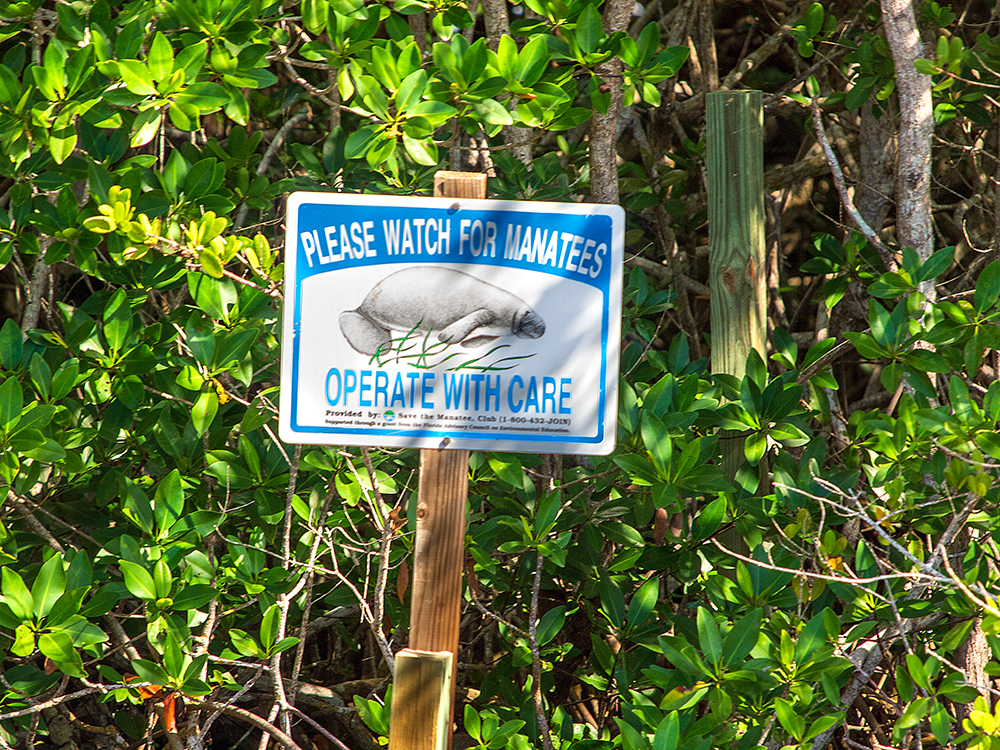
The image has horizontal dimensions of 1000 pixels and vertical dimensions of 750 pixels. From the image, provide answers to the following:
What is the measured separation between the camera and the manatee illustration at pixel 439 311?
1.55 meters

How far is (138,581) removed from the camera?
67.7 inches

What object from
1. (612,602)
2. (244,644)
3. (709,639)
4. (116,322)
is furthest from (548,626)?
(116,322)

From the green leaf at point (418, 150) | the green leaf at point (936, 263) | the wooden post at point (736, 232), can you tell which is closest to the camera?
the green leaf at point (418, 150)

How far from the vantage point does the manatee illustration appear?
1.55m

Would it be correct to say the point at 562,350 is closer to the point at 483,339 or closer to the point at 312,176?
the point at 483,339

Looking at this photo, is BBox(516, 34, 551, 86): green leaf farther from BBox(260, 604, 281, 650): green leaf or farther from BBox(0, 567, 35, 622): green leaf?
BBox(0, 567, 35, 622): green leaf

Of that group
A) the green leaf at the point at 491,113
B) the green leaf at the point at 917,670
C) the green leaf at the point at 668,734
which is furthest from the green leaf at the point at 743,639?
the green leaf at the point at 491,113

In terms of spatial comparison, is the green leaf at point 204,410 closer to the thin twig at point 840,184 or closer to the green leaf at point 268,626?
the green leaf at point 268,626

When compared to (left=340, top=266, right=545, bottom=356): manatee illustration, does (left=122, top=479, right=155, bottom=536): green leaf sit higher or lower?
lower

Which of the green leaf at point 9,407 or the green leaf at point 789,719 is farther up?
the green leaf at point 9,407

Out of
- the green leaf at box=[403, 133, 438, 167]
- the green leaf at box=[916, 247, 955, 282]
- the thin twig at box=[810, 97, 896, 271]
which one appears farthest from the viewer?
the thin twig at box=[810, 97, 896, 271]

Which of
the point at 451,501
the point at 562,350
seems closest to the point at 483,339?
the point at 562,350

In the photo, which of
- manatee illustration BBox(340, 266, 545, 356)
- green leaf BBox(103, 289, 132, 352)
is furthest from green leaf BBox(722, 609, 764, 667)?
green leaf BBox(103, 289, 132, 352)

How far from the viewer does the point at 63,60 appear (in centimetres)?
175
